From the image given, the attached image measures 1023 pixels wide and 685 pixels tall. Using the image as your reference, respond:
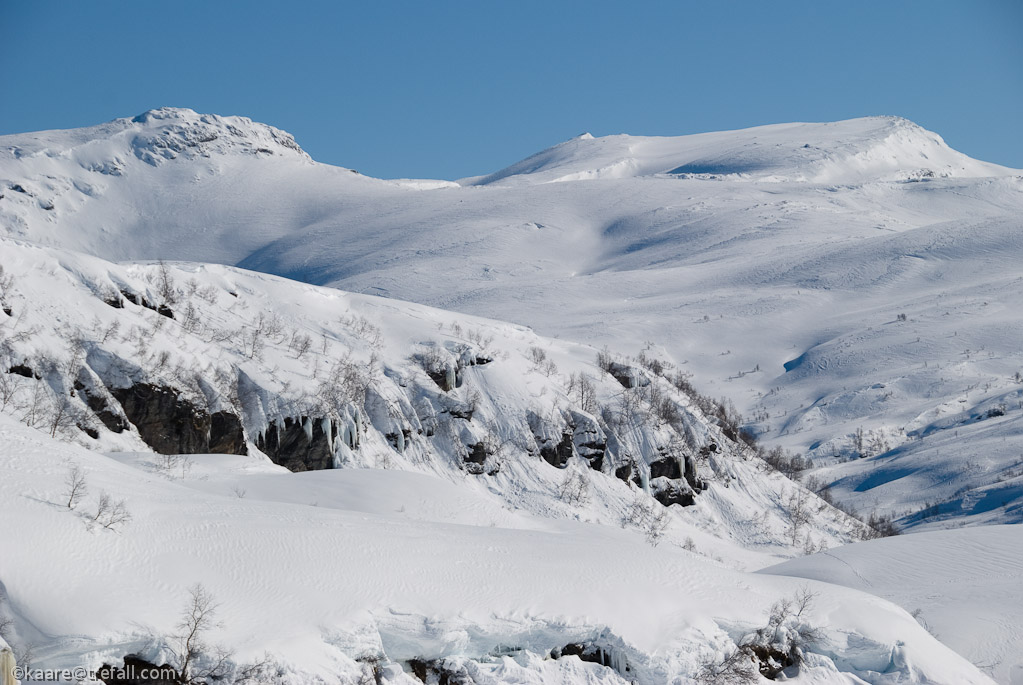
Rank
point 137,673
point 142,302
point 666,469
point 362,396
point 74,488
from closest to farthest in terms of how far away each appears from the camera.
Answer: point 137,673, point 74,488, point 142,302, point 362,396, point 666,469

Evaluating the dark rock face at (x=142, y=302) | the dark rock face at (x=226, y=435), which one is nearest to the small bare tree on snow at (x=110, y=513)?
the dark rock face at (x=226, y=435)

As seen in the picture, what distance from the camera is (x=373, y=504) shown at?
22.2 meters

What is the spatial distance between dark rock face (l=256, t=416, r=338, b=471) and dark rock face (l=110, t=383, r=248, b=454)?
146 centimetres

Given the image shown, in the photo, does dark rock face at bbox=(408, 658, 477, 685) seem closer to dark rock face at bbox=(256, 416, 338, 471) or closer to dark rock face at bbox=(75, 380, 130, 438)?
dark rock face at bbox=(75, 380, 130, 438)

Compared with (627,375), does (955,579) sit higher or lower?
lower

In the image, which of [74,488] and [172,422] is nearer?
→ [74,488]

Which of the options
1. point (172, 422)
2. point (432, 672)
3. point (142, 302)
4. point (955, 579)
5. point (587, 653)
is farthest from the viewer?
point (142, 302)

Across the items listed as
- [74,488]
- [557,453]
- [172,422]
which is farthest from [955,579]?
[172,422]

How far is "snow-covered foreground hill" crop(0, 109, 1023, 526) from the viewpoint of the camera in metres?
72.9

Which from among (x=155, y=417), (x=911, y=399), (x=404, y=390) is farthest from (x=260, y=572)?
(x=911, y=399)

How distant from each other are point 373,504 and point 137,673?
9341 mm

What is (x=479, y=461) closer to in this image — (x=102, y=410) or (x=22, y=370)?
(x=102, y=410)

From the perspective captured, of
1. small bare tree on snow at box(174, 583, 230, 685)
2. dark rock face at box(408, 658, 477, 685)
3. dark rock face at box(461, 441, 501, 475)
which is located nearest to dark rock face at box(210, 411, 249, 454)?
dark rock face at box(461, 441, 501, 475)

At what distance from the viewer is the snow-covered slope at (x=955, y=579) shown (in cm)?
1930
